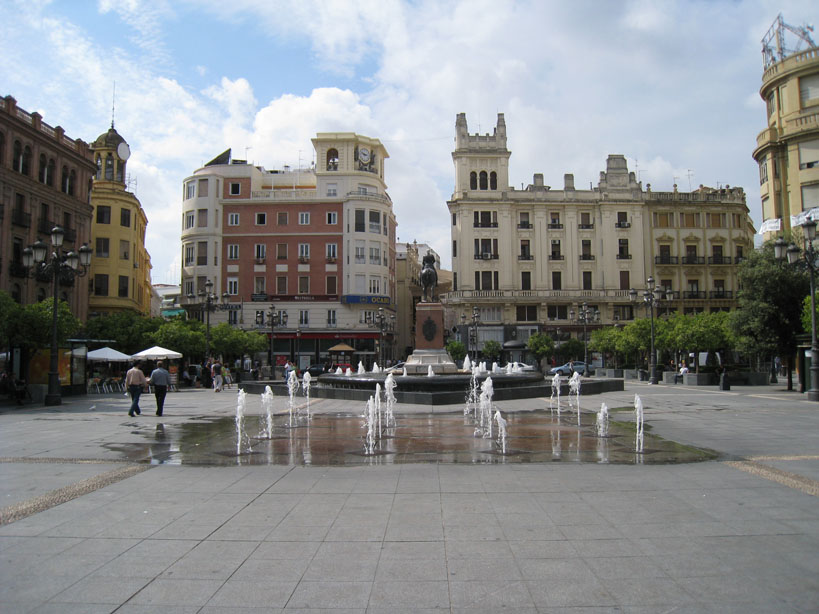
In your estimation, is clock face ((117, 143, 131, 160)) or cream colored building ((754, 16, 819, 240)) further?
clock face ((117, 143, 131, 160))

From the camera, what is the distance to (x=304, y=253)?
190 ft

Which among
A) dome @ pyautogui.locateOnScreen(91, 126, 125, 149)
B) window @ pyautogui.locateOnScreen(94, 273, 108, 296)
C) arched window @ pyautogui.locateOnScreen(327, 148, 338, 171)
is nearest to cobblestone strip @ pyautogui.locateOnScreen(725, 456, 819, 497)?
window @ pyautogui.locateOnScreen(94, 273, 108, 296)

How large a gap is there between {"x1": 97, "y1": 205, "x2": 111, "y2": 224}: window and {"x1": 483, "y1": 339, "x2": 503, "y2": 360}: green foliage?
3263 centimetres

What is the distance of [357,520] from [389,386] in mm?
11928

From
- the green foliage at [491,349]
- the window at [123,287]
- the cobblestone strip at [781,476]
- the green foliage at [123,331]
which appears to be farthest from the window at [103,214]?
the cobblestone strip at [781,476]

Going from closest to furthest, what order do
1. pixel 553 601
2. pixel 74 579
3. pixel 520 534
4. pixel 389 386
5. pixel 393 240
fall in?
pixel 553 601 → pixel 74 579 → pixel 520 534 → pixel 389 386 → pixel 393 240

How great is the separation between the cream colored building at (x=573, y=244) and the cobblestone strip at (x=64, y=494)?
52728 mm

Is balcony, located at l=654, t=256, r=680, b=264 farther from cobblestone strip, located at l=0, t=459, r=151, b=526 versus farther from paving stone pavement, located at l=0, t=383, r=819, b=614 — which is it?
cobblestone strip, located at l=0, t=459, r=151, b=526

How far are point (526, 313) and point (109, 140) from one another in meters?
40.3

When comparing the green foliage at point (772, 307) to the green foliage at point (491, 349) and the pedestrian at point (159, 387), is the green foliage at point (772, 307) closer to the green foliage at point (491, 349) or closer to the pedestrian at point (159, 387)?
the pedestrian at point (159, 387)

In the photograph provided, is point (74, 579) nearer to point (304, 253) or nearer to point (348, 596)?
Answer: point (348, 596)

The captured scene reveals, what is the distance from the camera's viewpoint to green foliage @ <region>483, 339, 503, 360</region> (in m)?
55.9

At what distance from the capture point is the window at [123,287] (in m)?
49.7

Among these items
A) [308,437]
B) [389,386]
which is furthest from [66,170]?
[308,437]
